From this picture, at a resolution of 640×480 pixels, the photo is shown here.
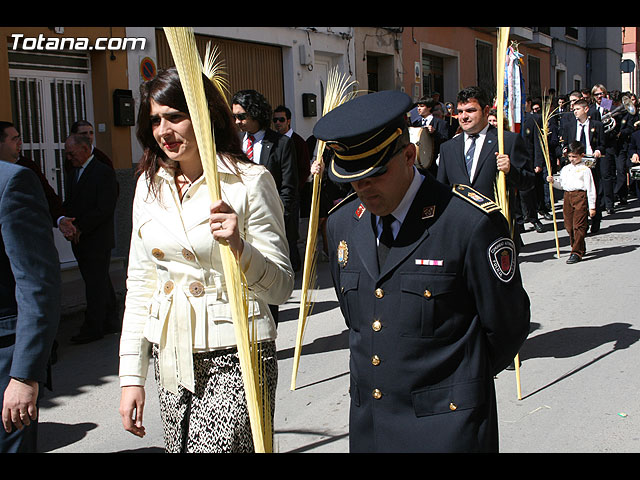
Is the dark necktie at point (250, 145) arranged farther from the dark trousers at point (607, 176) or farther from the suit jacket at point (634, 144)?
the suit jacket at point (634, 144)

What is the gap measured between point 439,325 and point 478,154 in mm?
3971

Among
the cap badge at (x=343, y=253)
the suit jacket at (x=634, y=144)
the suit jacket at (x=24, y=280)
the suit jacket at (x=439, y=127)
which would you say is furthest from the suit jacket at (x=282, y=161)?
the suit jacket at (x=634, y=144)

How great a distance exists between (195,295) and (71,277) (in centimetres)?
748

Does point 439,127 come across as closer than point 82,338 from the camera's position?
No

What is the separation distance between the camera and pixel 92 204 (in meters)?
7.47

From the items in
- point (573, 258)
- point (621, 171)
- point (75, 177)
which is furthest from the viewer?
point (621, 171)

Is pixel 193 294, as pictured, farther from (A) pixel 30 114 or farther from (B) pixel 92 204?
(A) pixel 30 114

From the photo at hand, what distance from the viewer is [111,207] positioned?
298 inches

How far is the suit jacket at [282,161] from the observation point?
6941 millimetres

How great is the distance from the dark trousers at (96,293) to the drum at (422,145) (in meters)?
3.95

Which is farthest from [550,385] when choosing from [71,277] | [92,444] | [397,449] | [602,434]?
[71,277]

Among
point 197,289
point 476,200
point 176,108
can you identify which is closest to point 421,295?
point 476,200

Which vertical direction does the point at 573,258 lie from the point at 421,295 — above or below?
below

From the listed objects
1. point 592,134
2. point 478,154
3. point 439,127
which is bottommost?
point 478,154
